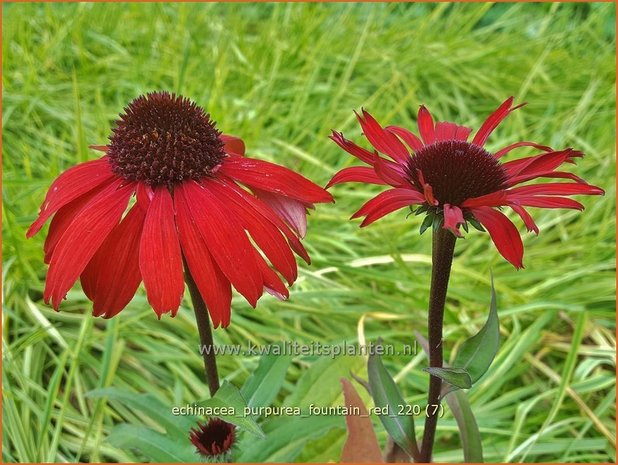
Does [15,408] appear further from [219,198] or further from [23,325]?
[219,198]

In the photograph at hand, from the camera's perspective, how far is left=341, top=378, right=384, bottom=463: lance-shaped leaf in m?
0.59

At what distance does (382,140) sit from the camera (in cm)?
50

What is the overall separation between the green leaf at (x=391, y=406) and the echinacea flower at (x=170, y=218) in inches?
5.1

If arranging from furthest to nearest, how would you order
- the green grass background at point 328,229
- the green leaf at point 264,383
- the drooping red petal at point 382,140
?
the green grass background at point 328,229
the green leaf at point 264,383
the drooping red petal at point 382,140

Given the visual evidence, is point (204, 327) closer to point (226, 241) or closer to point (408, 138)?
point (226, 241)

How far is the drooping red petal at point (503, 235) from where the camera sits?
1.36ft

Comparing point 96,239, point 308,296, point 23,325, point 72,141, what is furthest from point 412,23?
point 96,239

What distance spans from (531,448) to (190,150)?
22.9 inches

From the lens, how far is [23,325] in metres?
1.01

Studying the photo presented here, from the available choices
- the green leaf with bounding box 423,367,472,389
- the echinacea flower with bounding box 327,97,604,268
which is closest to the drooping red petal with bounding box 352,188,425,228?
the echinacea flower with bounding box 327,97,604,268

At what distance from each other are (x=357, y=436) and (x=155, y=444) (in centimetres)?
18

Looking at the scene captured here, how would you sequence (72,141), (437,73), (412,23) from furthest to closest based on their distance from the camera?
(412,23) → (437,73) → (72,141)

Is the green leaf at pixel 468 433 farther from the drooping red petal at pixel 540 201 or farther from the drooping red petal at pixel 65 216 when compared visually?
the drooping red petal at pixel 65 216

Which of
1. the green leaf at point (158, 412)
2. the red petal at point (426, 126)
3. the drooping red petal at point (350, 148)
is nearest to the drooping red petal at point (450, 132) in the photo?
the red petal at point (426, 126)
